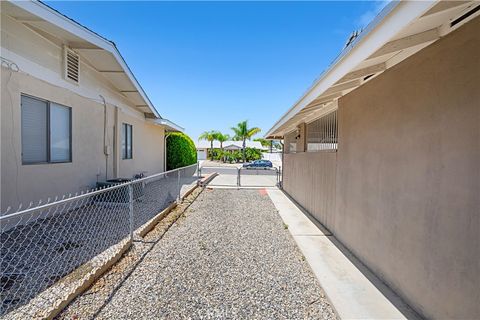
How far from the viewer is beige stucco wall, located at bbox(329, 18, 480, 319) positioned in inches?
83.8

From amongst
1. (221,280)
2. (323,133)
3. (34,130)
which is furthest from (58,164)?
(323,133)

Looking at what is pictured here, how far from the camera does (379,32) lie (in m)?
2.16

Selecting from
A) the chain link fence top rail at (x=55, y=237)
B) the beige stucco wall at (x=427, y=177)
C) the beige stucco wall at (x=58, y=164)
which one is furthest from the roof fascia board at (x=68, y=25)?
the beige stucco wall at (x=427, y=177)

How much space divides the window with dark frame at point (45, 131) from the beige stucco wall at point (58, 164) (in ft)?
0.44

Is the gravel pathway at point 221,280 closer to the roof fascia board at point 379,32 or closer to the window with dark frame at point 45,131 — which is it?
the roof fascia board at point 379,32

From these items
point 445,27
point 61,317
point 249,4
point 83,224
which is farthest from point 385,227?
Answer: point 249,4

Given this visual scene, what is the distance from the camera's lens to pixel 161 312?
2.70 metres

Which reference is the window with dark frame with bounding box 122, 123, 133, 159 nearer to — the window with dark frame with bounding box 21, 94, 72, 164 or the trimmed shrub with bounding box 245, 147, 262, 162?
the window with dark frame with bounding box 21, 94, 72, 164

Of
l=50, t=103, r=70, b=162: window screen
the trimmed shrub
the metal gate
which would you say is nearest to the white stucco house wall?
l=50, t=103, r=70, b=162: window screen

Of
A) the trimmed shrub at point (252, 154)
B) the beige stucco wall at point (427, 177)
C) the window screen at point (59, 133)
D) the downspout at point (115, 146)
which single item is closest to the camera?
the beige stucco wall at point (427, 177)

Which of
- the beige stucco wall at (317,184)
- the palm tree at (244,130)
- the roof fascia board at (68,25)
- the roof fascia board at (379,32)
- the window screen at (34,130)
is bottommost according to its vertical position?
the beige stucco wall at (317,184)

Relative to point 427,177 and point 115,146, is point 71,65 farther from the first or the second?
point 427,177

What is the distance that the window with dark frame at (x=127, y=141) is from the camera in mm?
10141

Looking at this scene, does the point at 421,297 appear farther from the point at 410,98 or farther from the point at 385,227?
the point at 410,98
